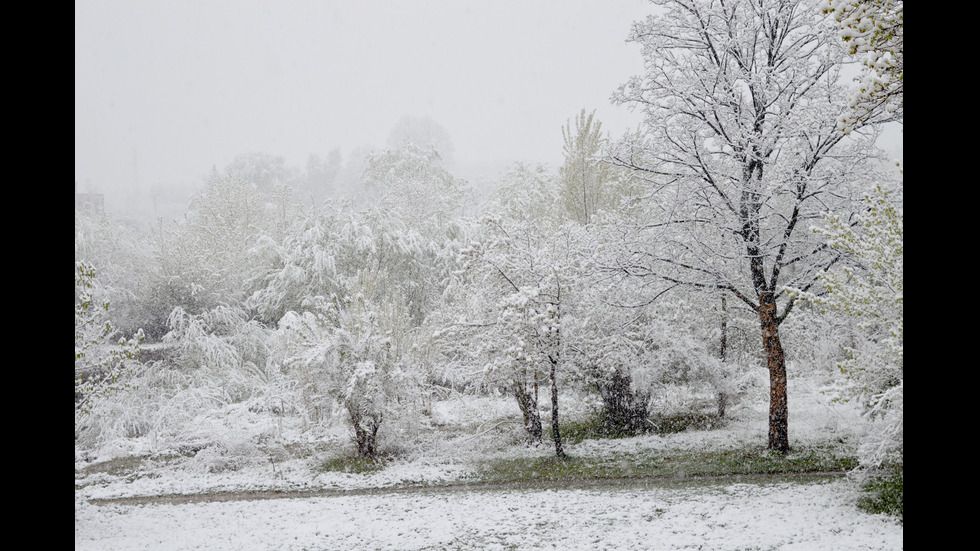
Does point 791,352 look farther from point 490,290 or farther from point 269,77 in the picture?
point 269,77

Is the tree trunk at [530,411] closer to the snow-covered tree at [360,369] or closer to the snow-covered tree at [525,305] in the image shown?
the snow-covered tree at [525,305]

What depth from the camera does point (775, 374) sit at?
948cm

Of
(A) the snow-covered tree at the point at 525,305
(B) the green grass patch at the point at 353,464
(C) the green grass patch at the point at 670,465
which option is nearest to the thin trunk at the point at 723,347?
(C) the green grass patch at the point at 670,465

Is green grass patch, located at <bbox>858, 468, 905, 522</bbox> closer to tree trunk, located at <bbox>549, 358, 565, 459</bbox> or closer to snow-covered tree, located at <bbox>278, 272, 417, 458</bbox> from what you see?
tree trunk, located at <bbox>549, 358, 565, 459</bbox>

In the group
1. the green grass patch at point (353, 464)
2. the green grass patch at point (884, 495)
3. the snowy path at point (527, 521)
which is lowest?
the green grass patch at point (353, 464)

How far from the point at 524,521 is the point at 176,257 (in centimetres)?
1772

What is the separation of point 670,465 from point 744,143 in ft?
17.3

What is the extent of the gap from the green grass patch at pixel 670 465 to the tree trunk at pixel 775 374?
27 cm

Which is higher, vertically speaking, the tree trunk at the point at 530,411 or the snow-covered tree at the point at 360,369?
the snow-covered tree at the point at 360,369

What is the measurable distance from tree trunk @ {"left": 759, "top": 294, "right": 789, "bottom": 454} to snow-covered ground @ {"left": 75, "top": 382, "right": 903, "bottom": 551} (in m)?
1.00

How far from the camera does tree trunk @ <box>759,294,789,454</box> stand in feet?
30.6

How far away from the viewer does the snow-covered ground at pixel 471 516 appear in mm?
5895

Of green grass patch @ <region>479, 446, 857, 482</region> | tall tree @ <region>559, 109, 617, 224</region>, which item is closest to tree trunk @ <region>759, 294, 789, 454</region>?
green grass patch @ <region>479, 446, 857, 482</region>

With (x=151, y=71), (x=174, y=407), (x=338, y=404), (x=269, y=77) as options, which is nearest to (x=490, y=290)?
(x=338, y=404)
